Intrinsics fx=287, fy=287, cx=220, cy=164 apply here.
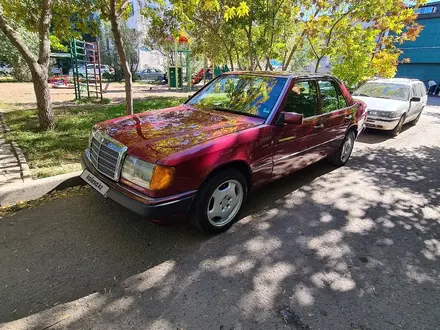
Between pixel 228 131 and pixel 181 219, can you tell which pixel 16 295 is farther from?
pixel 228 131

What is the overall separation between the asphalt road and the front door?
57 cm

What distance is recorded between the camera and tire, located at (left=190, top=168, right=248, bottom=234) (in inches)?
113

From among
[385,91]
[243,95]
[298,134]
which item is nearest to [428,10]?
[385,91]

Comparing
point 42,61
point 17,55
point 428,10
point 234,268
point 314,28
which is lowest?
point 234,268

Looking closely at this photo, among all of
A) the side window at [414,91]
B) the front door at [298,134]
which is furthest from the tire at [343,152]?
the side window at [414,91]

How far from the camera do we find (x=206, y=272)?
2631mm

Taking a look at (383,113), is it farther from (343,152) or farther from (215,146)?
(215,146)

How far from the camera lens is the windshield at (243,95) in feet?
11.7

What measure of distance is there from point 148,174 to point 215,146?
0.69 metres

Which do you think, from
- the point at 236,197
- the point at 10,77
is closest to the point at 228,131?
the point at 236,197

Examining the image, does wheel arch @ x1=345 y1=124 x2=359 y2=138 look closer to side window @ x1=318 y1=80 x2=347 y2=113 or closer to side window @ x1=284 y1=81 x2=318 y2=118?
side window @ x1=318 y1=80 x2=347 y2=113

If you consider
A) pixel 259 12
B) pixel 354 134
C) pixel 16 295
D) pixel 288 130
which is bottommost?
pixel 16 295

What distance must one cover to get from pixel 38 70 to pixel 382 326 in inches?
269

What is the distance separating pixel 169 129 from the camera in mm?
3123
